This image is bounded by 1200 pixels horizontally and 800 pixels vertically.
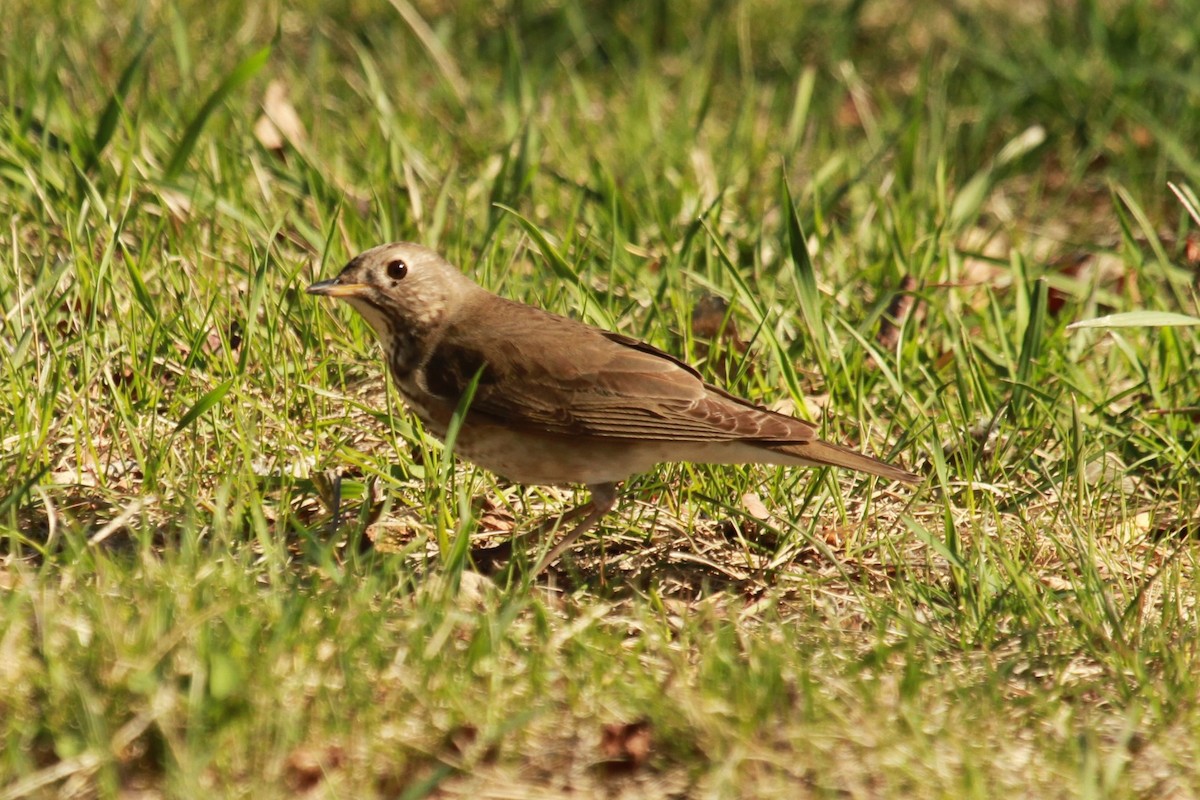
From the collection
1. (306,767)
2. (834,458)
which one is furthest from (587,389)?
(306,767)

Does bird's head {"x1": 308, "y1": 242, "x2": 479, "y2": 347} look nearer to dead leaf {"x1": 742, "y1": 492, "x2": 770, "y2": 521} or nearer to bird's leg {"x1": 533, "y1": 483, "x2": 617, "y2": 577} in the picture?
bird's leg {"x1": 533, "y1": 483, "x2": 617, "y2": 577}

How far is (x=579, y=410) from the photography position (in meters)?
4.96

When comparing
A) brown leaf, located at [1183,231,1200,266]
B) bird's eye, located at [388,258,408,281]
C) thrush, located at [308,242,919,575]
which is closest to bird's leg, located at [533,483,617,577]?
thrush, located at [308,242,919,575]

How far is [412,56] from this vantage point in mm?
8328

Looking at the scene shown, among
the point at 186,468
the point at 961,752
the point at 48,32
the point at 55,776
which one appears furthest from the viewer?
the point at 48,32

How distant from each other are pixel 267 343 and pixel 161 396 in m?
0.39

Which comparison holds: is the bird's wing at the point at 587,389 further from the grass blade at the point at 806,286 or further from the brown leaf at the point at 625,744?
the brown leaf at the point at 625,744

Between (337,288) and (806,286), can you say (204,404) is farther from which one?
(806,286)

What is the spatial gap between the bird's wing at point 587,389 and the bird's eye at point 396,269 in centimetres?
27

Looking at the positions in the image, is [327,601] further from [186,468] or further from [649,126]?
[649,126]

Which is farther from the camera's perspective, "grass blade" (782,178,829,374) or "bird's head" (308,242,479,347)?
"grass blade" (782,178,829,374)

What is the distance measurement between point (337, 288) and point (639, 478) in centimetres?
118

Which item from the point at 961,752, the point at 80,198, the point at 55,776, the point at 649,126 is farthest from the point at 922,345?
the point at 55,776

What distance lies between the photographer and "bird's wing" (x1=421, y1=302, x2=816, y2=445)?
485cm
